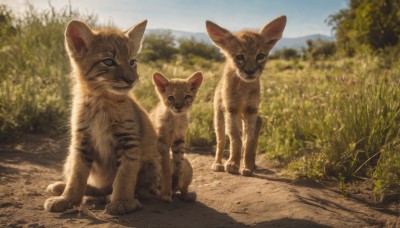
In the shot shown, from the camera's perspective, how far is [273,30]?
19.6ft

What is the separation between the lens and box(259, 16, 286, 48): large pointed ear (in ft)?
19.5

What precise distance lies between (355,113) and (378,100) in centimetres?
37

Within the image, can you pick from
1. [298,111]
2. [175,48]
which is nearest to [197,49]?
[175,48]

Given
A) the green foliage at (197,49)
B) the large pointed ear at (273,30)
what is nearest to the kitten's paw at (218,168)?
the large pointed ear at (273,30)

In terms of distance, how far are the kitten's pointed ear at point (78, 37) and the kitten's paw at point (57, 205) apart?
4.56 ft

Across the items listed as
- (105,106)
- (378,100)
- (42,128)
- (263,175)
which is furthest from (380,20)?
(105,106)

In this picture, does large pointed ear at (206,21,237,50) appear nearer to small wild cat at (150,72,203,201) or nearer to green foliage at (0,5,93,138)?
small wild cat at (150,72,203,201)

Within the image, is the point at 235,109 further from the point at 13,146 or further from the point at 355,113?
the point at 13,146

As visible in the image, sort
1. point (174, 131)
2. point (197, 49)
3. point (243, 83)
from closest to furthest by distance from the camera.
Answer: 1. point (174, 131)
2. point (243, 83)
3. point (197, 49)

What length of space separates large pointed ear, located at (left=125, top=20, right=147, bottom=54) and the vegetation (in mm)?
744

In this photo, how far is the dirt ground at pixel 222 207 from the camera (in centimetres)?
375

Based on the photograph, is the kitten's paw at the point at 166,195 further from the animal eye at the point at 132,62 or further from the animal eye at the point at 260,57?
the animal eye at the point at 260,57

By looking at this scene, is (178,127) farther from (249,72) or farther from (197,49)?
(197,49)

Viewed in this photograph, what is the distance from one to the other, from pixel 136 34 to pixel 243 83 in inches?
73.0
